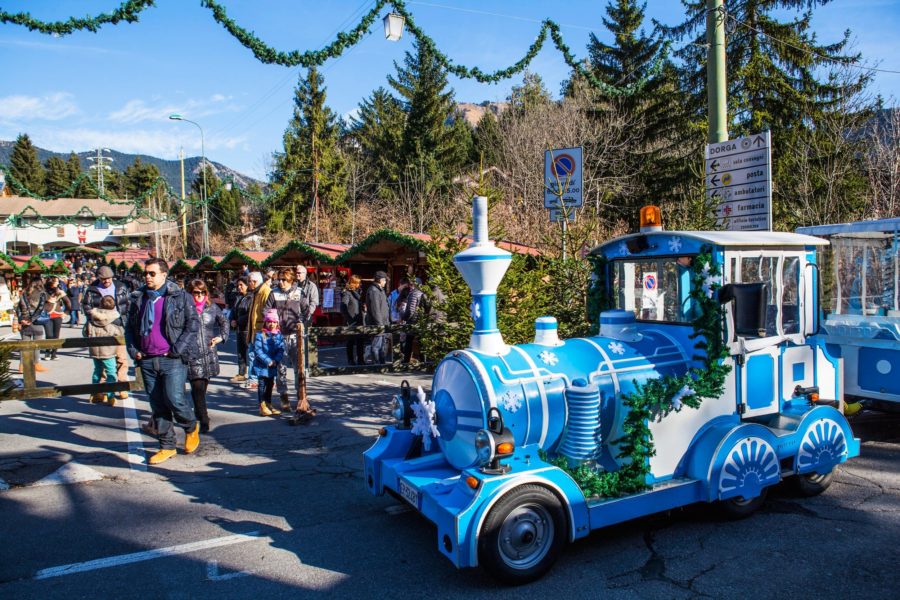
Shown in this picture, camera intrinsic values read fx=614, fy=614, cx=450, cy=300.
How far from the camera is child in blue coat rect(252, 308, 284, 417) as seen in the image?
802cm

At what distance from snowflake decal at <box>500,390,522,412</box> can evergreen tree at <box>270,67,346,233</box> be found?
118 feet

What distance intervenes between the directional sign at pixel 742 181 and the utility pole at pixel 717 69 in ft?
0.88

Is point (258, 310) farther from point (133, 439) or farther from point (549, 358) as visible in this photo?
point (549, 358)

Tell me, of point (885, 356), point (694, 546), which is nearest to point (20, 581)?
point (694, 546)

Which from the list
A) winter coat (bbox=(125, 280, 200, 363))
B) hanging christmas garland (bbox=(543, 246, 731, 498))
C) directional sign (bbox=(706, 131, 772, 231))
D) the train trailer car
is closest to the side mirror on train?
hanging christmas garland (bbox=(543, 246, 731, 498))

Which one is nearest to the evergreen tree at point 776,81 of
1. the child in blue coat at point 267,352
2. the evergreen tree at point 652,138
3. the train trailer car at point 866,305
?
the evergreen tree at point 652,138

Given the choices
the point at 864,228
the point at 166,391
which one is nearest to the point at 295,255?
the point at 166,391

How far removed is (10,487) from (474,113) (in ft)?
550

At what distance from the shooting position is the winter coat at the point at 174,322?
6.30 meters

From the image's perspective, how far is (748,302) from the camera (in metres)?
4.34

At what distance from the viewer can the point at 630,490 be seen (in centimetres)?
419

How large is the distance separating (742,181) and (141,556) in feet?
23.6

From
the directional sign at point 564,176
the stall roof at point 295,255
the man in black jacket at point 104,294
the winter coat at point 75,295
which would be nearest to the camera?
the directional sign at point 564,176

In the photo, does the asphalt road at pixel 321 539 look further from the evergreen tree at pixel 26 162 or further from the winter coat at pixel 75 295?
the evergreen tree at pixel 26 162
